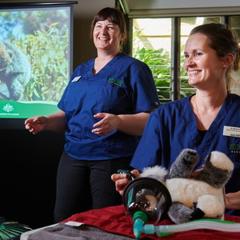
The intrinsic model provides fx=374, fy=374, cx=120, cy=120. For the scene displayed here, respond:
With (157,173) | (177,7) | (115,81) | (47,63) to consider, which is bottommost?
(157,173)

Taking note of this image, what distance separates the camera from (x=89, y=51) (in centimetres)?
289

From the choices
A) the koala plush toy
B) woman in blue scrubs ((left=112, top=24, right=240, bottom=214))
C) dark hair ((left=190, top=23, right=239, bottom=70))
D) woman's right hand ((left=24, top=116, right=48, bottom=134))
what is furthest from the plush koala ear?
woman's right hand ((left=24, top=116, right=48, bottom=134))

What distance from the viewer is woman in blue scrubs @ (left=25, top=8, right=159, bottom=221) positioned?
4.89 ft

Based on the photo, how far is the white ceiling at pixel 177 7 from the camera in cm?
370

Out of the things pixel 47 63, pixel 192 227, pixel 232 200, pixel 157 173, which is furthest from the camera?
pixel 47 63

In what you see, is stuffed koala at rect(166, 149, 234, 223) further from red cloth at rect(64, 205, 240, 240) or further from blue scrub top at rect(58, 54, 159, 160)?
blue scrub top at rect(58, 54, 159, 160)

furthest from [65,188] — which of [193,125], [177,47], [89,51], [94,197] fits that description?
[177,47]

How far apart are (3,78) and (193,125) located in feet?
6.10

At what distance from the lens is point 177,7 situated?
378 centimetres

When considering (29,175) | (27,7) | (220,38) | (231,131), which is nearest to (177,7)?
(27,7)

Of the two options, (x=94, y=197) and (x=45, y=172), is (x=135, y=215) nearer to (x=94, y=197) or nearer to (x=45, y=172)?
(x=94, y=197)

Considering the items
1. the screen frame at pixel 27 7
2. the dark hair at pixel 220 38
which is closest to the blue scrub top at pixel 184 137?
the dark hair at pixel 220 38

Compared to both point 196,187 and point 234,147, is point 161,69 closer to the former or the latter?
point 234,147

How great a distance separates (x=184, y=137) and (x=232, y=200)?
23 cm
